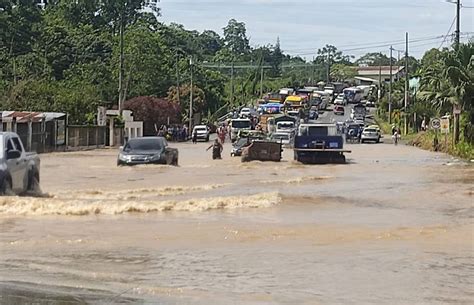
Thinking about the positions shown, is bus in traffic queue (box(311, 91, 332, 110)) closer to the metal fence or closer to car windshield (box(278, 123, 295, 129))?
car windshield (box(278, 123, 295, 129))

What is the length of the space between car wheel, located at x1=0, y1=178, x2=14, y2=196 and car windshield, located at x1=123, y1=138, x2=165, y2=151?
15.6 m

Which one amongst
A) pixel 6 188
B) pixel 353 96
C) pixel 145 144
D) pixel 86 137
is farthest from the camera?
pixel 353 96

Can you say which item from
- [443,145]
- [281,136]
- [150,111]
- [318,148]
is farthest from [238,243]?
[150,111]

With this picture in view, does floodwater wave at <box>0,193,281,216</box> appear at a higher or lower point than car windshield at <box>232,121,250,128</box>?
lower

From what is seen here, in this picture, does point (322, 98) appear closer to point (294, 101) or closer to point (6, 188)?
point (294, 101)

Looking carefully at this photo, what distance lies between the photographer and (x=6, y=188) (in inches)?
836

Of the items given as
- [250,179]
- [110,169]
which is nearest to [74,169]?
[110,169]

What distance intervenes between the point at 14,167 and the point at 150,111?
62326mm

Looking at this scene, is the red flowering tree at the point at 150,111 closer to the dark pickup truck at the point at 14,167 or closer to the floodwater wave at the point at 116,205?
the floodwater wave at the point at 116,205

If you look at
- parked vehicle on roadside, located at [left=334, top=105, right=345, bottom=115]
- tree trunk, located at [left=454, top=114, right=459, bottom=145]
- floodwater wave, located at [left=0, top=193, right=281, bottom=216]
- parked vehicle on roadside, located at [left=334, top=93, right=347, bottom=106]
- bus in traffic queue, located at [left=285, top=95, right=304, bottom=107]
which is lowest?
floodwater wave, located at [left=0, top=193, right=281, bottom=216]

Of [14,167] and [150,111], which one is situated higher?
[150,111]

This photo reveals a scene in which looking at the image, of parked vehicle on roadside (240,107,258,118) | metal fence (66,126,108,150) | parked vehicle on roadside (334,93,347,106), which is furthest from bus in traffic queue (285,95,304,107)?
metal fence (66,126,108,150)

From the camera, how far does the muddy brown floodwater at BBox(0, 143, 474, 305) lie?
11367mm

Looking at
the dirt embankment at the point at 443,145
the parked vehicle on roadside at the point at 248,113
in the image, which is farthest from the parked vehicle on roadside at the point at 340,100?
the dirt embankment at the point at 443,145
